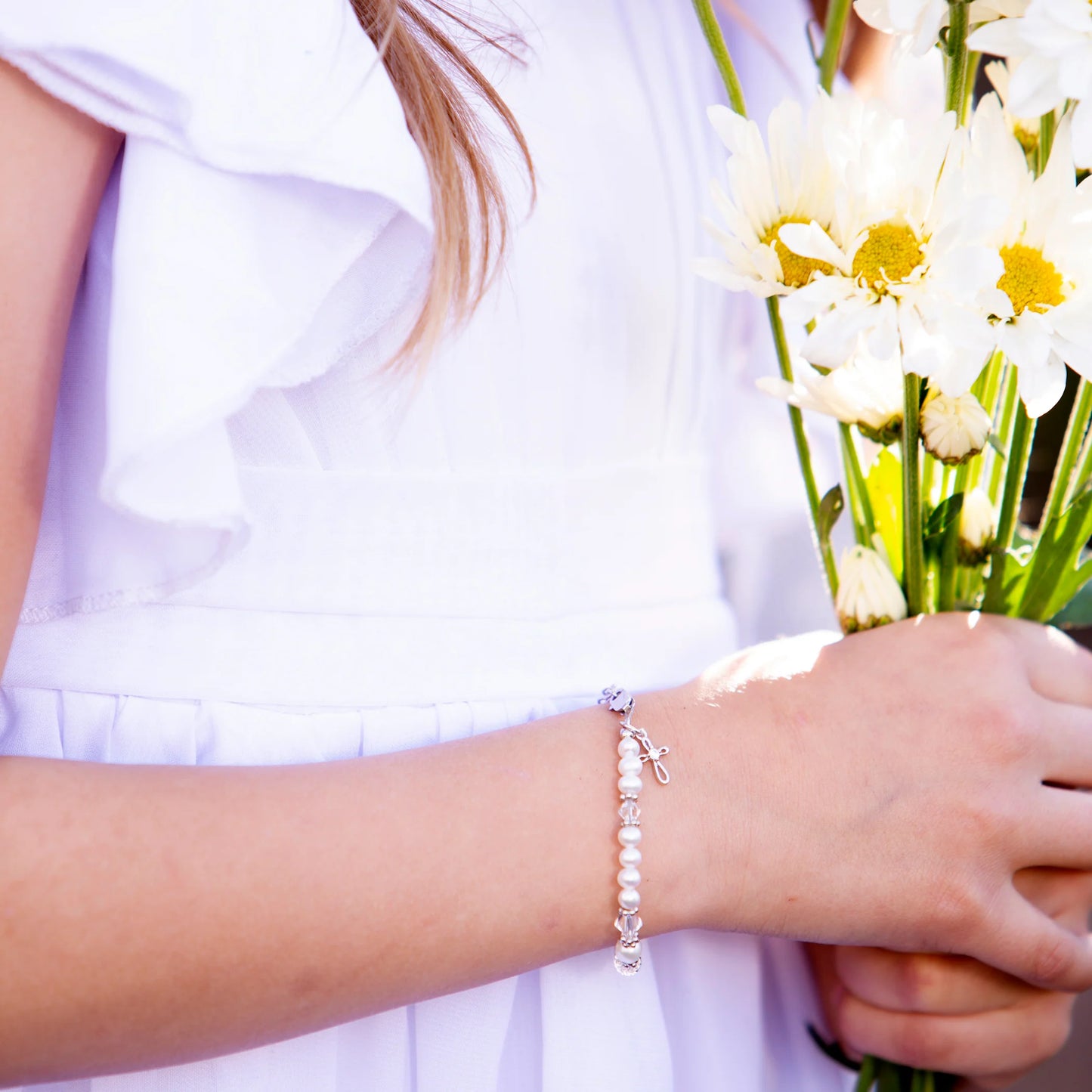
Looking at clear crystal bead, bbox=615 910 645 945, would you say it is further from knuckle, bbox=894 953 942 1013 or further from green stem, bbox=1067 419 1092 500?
green stem, bbox=1067 419 1092 500

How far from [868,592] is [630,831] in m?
0.22

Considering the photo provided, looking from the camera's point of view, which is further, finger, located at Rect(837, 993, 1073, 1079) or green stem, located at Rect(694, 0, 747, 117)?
finger, located at Rect(837, 993, 1073, 1079)

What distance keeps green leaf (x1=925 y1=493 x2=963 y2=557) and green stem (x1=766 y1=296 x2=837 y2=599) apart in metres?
0.06

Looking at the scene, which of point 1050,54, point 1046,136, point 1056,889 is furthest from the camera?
point 1056,889

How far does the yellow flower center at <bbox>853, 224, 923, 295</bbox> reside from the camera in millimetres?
447

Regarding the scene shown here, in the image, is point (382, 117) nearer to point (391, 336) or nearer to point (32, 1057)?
point (391, 336)

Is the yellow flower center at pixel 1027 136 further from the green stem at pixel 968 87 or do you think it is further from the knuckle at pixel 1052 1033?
the knuckle at pixel 1052 1033

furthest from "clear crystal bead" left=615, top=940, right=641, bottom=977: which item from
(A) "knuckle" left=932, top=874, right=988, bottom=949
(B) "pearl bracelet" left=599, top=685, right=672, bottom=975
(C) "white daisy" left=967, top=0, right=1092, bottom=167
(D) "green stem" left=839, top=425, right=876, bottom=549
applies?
(C) "white daisy" left=967, top=0, right=1092, bottom=167

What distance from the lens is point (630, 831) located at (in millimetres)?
506

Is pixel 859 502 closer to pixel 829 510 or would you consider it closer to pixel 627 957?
pixel 829 510

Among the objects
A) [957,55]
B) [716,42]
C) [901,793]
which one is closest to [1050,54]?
[957,55]

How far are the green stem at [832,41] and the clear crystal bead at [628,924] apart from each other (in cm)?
47

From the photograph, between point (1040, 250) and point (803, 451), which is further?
point (803, 451)

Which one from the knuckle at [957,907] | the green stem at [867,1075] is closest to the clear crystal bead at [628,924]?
the knuckle at [957,907]
